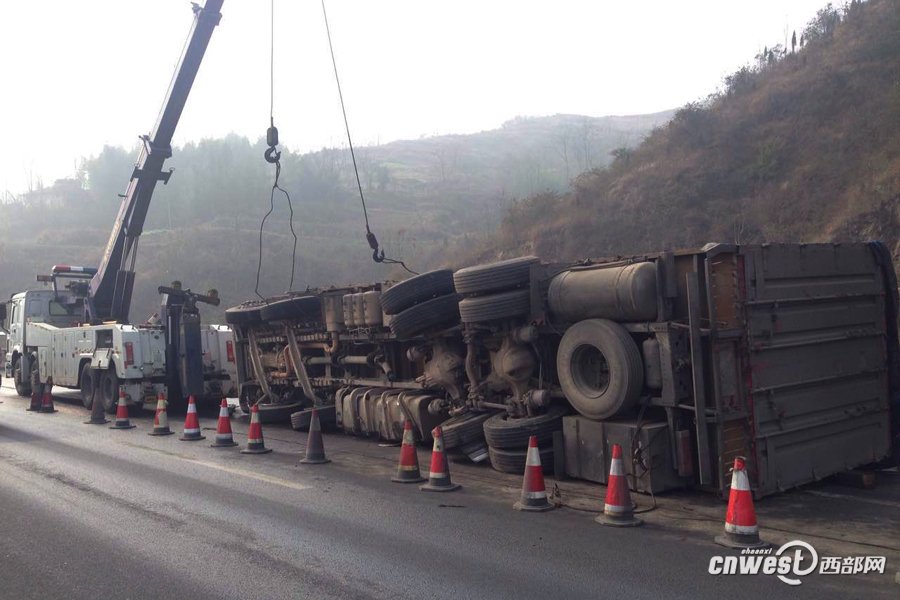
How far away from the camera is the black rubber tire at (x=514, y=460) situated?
8.58 m

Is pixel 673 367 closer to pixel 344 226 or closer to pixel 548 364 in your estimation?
pixel 548 364

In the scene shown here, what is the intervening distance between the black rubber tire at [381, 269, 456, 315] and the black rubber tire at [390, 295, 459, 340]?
0.43 ft

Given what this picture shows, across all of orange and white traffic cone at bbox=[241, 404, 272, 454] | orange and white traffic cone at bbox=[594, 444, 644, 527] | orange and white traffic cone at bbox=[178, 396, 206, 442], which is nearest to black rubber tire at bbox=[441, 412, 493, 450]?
orange and white traffic cone at bbox=[594, 444, 644, 527]

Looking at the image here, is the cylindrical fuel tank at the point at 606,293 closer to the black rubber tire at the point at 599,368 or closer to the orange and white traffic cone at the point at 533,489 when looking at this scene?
the black rubber tire at the point at 599,368

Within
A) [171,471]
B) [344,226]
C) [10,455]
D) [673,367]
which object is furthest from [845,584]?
[344,226]

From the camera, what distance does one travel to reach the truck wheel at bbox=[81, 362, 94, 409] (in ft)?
56.0

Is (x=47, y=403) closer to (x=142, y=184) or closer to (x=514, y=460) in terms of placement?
(x=142, y=184)

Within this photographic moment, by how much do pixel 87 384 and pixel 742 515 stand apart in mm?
15095

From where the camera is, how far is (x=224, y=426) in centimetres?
1198

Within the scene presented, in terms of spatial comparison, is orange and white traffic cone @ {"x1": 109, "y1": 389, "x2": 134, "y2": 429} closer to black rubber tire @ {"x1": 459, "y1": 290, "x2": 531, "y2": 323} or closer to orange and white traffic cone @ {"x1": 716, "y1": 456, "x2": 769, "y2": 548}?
black rubber tire @ {"x1": 459, "y1": 290, "x2": 531, "y2": 323}

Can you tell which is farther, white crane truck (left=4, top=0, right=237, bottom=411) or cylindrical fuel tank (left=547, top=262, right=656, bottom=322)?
white crane truck (left=4, top=0, right=237, bottom=411)

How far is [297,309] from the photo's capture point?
1308 centimetres

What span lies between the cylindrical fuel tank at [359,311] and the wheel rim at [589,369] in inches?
164

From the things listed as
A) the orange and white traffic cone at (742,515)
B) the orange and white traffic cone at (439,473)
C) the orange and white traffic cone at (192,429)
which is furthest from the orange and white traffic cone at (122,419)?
the orange and white traffic cone at (742,515)
